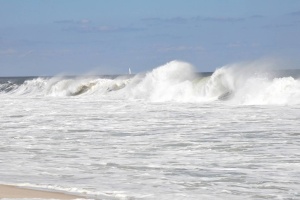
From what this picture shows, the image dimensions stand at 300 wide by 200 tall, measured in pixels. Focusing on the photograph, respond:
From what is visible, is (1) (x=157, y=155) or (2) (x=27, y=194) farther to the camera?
(1) (x=157, y=155)

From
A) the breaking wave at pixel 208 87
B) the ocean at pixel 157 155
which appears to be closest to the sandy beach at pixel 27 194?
the ocean at pixel 157 155

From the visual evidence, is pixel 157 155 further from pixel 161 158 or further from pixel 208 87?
pixel 208 87

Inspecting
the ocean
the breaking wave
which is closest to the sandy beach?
the ocean

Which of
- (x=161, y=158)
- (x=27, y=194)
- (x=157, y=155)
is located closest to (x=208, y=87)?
(x=157, y=155)

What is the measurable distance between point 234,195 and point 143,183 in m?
1.26

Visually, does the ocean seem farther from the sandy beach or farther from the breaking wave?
the breaking wave

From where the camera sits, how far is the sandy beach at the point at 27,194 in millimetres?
7262

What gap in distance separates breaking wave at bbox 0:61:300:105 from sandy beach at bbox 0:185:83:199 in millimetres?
16575

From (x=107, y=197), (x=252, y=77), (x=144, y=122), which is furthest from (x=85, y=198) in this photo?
(x=252, y=77)

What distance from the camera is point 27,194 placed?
7445mm

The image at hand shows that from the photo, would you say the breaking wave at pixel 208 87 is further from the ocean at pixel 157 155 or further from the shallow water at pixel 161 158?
the shallow water at pixel 161 158

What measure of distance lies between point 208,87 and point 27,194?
78.2 ft

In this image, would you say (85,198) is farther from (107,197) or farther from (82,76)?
(82,76)

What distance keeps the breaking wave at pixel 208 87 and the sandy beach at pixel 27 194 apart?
16575 mm
